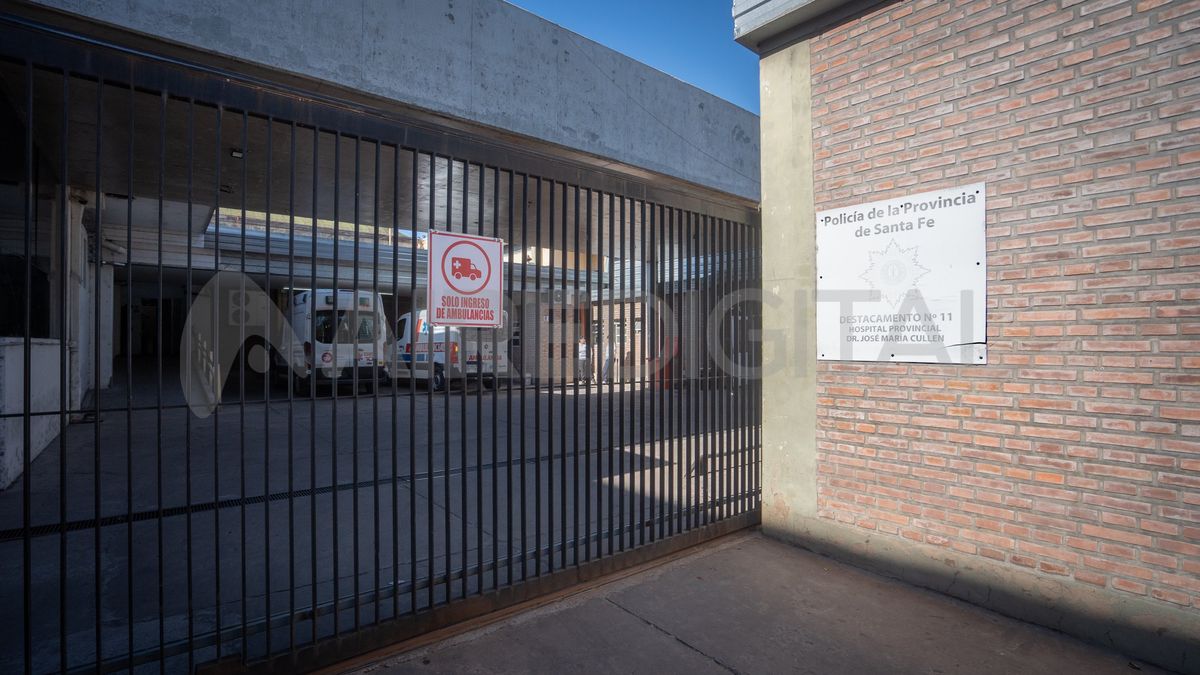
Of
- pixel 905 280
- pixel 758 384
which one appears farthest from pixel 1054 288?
pixel 758 384

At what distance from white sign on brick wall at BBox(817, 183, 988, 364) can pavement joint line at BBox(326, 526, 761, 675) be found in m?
2.05

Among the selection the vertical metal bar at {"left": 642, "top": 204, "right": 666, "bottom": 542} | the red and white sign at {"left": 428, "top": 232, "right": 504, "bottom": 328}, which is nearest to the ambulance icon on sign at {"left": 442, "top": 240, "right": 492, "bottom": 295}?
the red and white sign at {"left": 428, "top": 232, "right": 504, "bottom": 328}

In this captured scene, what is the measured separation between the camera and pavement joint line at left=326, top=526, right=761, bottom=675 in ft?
10.6

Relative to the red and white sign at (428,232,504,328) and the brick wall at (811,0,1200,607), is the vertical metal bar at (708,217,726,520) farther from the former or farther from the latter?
the red and white sign at (428,232,504,328)

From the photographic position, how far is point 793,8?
4.73 metres

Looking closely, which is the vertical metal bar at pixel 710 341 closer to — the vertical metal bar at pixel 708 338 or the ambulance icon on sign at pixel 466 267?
the vertical metal bar at pixel 708 338

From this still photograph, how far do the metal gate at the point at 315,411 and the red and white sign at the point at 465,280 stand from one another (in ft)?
0.36

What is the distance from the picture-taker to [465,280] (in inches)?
146

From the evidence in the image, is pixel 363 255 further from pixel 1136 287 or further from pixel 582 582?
pixel 1136 287

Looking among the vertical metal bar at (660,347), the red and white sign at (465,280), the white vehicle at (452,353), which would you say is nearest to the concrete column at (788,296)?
the vertical metal bar at (660,347)

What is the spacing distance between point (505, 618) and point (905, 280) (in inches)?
141

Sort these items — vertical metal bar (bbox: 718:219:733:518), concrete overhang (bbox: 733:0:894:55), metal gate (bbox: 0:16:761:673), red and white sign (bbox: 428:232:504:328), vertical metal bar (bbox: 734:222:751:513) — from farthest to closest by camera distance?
1. vertical metal bar (bbox: 734:222:751:513)
2. vertical metal bar (bbox: 718:219:733:518)
3. concrete overhang (bbox: 733:0:894:55)
4. red and white sign (bbox: 428:232:504:328)
5. metal gate (bbox: 0:16:761:673)

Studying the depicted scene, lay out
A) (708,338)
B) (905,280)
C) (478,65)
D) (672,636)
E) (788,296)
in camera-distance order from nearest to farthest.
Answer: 1. (672,636)
2. (905,280)
3. (788,296)
4. (708,338)
5. (478,65)

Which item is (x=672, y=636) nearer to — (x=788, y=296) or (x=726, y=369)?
(x=726, y=369)
